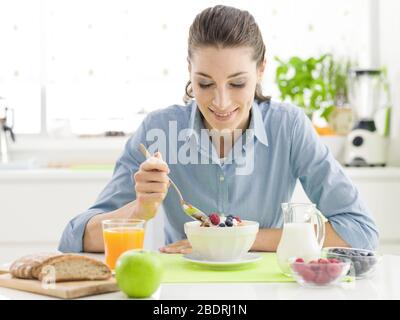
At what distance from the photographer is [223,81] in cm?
201

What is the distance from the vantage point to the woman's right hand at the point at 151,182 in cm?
174

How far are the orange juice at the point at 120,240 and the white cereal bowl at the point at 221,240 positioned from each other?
0.14 meters

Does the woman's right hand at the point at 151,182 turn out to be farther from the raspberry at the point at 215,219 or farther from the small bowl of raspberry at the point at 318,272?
the small bowl of raspberry at the point at 318,272

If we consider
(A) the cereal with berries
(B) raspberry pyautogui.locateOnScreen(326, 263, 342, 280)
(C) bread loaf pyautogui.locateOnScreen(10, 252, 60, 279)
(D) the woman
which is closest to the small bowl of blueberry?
(B) raspberry pyautogui.locateOnScreen(326, 263, 342, 280)

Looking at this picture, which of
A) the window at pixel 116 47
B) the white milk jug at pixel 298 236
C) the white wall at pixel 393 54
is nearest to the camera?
the white milk jug at pixel 298 236

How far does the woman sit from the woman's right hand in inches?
4.6

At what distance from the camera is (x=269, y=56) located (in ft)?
14.3

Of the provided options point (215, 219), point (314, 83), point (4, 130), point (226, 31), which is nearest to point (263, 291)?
point (215, 219)

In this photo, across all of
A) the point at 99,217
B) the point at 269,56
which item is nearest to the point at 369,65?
the point at 269,56

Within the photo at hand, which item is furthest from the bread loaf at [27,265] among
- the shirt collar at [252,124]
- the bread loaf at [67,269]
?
the shirt collar at [252,124]

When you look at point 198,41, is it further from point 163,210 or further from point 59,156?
point 59,156

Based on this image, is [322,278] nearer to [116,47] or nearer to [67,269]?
[67,269]

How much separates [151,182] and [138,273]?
0.46 meters
